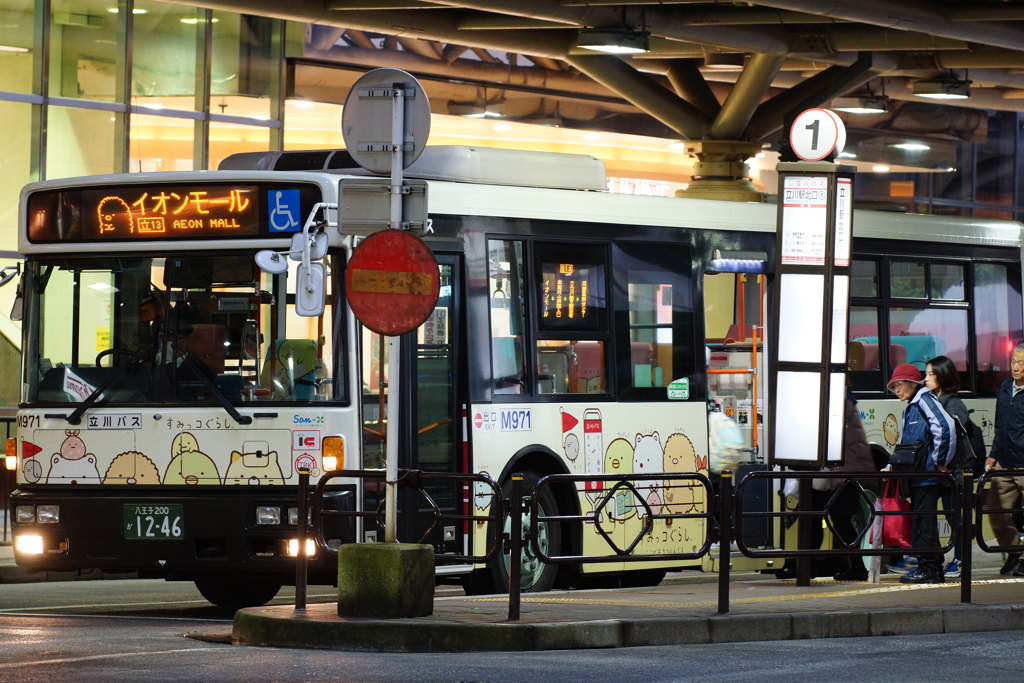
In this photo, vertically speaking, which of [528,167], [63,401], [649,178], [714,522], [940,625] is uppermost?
[649,178]

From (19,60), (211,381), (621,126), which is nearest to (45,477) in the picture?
(211,381)

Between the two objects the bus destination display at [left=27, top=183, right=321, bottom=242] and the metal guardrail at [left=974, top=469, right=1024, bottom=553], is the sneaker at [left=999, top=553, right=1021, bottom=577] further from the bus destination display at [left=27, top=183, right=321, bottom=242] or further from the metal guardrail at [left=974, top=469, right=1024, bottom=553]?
the bus destination display at [left=27, top=183, right=321, bottom=242]

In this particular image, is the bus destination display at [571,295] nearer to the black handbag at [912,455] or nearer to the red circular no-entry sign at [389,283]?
the black handbag at [912,455]

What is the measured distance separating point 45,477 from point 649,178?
19.1 meters

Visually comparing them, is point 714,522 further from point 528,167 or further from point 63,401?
point 63,401

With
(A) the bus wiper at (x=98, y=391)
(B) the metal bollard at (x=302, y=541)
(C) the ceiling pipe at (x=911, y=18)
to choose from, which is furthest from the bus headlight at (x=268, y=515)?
(C) the ceiling pipe at (x=911, y=18)

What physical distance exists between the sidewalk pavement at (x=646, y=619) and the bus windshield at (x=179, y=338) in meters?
1.66

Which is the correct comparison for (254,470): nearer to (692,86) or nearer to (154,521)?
(154,521)

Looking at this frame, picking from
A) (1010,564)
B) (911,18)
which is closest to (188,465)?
(1010,564)

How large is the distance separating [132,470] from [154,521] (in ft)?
1.25

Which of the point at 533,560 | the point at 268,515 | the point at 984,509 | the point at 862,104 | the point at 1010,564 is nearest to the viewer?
the point at 268,515

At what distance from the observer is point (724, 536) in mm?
10008

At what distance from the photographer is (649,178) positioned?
28922mm

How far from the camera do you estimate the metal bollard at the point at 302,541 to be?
9.61 metres
